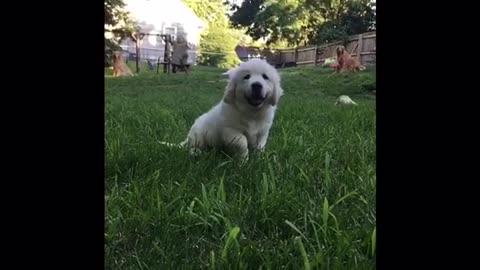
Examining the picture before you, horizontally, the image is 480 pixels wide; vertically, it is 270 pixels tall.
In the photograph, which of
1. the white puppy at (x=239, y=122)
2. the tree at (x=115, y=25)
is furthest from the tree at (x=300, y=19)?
the white puppy at (x=239, y=122)

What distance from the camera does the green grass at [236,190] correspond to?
778 millimetres

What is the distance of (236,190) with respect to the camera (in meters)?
1.16

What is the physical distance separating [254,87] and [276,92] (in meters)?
0.21

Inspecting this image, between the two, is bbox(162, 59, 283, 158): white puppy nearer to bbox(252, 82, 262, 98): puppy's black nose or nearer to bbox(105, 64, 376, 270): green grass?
bbox(252, 82, 262, 98): puppy's black nose

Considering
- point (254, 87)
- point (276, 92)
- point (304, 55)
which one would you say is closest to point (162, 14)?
point (304, 55)

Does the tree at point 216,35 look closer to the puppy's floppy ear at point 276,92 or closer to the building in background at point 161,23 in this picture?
the building in background at point 161,23

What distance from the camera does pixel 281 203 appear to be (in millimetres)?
1069

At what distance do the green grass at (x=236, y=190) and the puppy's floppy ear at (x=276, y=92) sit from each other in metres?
0.04

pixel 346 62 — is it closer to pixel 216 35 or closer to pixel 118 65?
Answer: pixel 216 35

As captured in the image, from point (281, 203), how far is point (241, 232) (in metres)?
0.18

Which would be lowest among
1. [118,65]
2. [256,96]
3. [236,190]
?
[236,190]

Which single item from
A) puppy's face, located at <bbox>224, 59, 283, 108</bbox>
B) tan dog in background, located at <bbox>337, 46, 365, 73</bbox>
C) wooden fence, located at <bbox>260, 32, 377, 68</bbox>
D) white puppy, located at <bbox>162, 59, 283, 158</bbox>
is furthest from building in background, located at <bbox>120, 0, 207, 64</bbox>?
white puppy, located at <bbox>162, 59, 283, 158</bbox>
